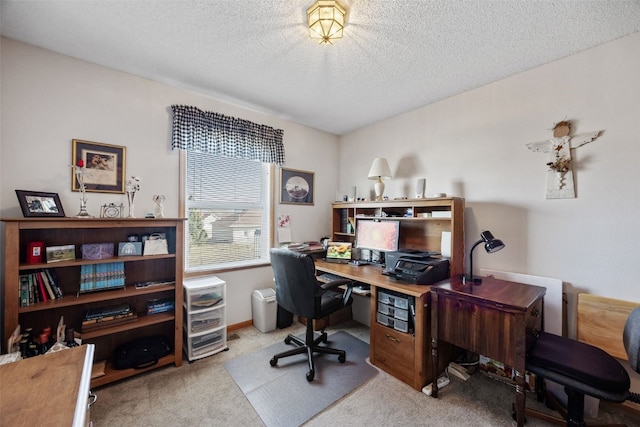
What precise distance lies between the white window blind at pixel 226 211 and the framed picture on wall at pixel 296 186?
8.2 inches

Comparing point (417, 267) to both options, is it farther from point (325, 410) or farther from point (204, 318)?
point (204, 318)

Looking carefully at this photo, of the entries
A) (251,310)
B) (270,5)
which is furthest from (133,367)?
(270,5)

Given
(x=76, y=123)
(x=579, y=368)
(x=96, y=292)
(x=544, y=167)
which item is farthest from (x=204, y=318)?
(x=544, y=167)

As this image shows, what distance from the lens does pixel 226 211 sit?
2.87 meters

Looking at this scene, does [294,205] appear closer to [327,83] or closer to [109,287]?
[327,83]

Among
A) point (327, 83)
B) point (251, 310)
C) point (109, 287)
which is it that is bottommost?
point (251, 310)

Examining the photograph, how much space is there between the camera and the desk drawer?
196 centimetres

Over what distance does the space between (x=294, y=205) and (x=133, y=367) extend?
2196 mm

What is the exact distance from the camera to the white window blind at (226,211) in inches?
104

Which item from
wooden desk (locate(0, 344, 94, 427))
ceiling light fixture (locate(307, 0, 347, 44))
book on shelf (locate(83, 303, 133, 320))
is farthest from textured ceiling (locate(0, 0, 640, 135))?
book on shelf (locate(83, 303, 133, 320))

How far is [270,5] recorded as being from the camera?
1.46 m

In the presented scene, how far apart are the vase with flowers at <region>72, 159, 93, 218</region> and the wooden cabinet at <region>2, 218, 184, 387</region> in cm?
15

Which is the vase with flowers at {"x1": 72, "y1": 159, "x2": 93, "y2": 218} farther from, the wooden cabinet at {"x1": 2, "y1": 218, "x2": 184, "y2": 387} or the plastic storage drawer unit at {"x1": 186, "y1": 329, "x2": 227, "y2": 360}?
the plastic storage drawer unit at {"x1": 186, "y1": 329, "x2": 227, "y2": 360}

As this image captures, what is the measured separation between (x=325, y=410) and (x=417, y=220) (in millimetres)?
1867
